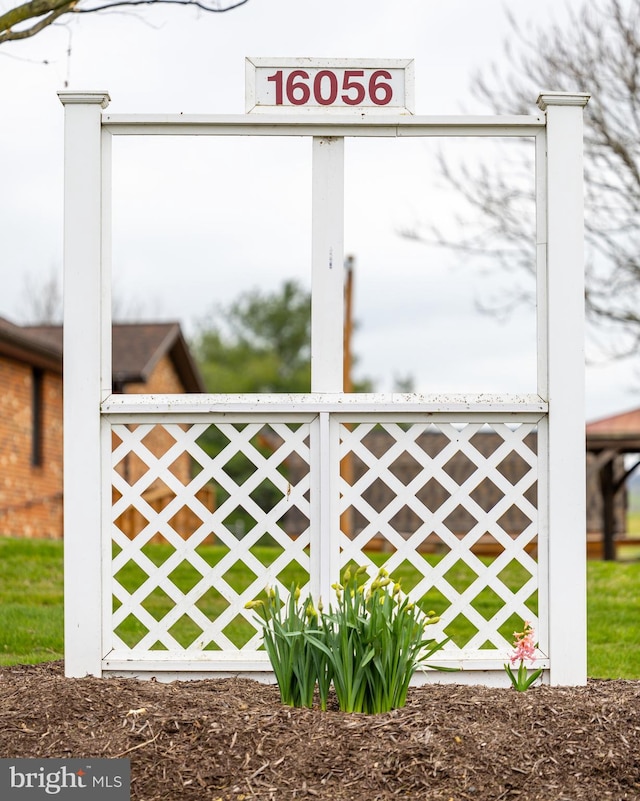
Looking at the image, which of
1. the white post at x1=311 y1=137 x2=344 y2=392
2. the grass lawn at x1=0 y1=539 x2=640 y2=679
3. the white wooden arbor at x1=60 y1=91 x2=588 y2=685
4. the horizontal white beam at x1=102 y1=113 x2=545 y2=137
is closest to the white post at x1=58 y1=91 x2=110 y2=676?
the white wooden arbor at x1=60 y1=91 x2=588 y2=685

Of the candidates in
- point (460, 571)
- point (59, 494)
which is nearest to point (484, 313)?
point (460, 571)

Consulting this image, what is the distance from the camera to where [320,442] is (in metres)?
4.77

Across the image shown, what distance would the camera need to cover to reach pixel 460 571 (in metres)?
10.8

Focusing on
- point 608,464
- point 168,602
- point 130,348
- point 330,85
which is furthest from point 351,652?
point 130,348

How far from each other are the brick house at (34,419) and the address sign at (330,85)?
11454 mm

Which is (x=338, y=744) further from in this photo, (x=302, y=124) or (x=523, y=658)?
(x=302, y=124)

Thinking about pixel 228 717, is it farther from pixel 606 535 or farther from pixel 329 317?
pixel 606 535

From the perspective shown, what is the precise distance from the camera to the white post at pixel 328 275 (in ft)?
15.7

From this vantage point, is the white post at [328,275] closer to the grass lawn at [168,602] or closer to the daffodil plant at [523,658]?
the daffodil plant at [523,658]

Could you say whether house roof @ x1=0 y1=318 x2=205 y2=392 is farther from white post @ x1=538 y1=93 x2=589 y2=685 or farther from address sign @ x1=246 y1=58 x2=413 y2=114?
white post @ x1=538 y1=93 x2=589 y2=685

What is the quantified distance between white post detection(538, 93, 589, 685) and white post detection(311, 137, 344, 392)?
0.97 meters

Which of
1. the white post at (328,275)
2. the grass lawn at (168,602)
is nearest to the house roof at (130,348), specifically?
the grass lawn at (168,602)

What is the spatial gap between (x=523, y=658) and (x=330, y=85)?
277 centimetres

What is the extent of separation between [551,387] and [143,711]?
228 centimetres
